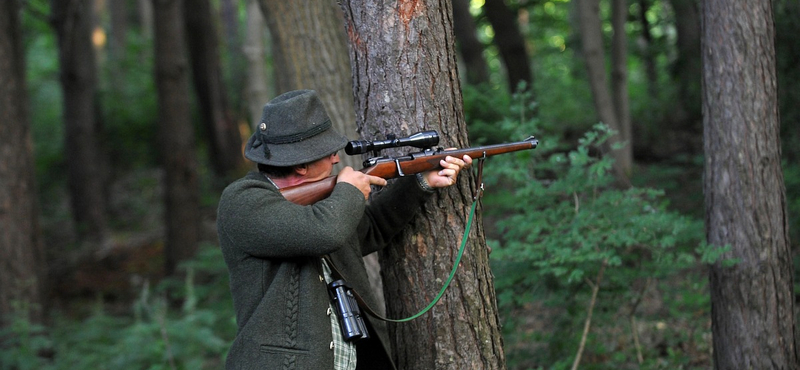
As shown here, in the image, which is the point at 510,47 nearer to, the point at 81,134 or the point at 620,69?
the point at 620,69

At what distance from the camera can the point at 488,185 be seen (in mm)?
5539

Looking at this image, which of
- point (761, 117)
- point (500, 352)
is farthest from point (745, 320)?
point (500, 352)

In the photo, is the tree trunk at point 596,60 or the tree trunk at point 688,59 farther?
the tree trunk at point 688,59

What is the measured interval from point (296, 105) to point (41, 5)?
17.9 m

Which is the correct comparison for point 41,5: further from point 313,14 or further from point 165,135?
point 313,14

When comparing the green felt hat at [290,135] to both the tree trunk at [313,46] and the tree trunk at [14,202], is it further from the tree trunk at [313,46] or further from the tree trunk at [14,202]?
the tree trunk at [14,202]

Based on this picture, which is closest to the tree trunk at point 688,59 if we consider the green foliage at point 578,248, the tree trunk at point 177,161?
the green foliage at point 578,248

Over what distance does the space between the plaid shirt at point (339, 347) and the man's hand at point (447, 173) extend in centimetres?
64

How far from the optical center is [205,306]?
9172mm

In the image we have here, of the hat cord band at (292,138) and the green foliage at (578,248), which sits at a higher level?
the hat cord band at (292,138)

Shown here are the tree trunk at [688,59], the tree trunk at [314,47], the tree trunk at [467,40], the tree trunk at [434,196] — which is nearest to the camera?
the tree trunk at [434,196]

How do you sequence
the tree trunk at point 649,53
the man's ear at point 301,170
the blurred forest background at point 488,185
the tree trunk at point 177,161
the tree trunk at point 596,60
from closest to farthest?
the man's ear at point 301,170 < the blurred forest background at point 488,185 < the tree trunk at point 596,60 < the tree trunk at point 177,161 < the tree trunk at point 649,53

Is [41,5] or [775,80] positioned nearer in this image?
[775,80]

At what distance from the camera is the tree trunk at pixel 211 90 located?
48.9ft
